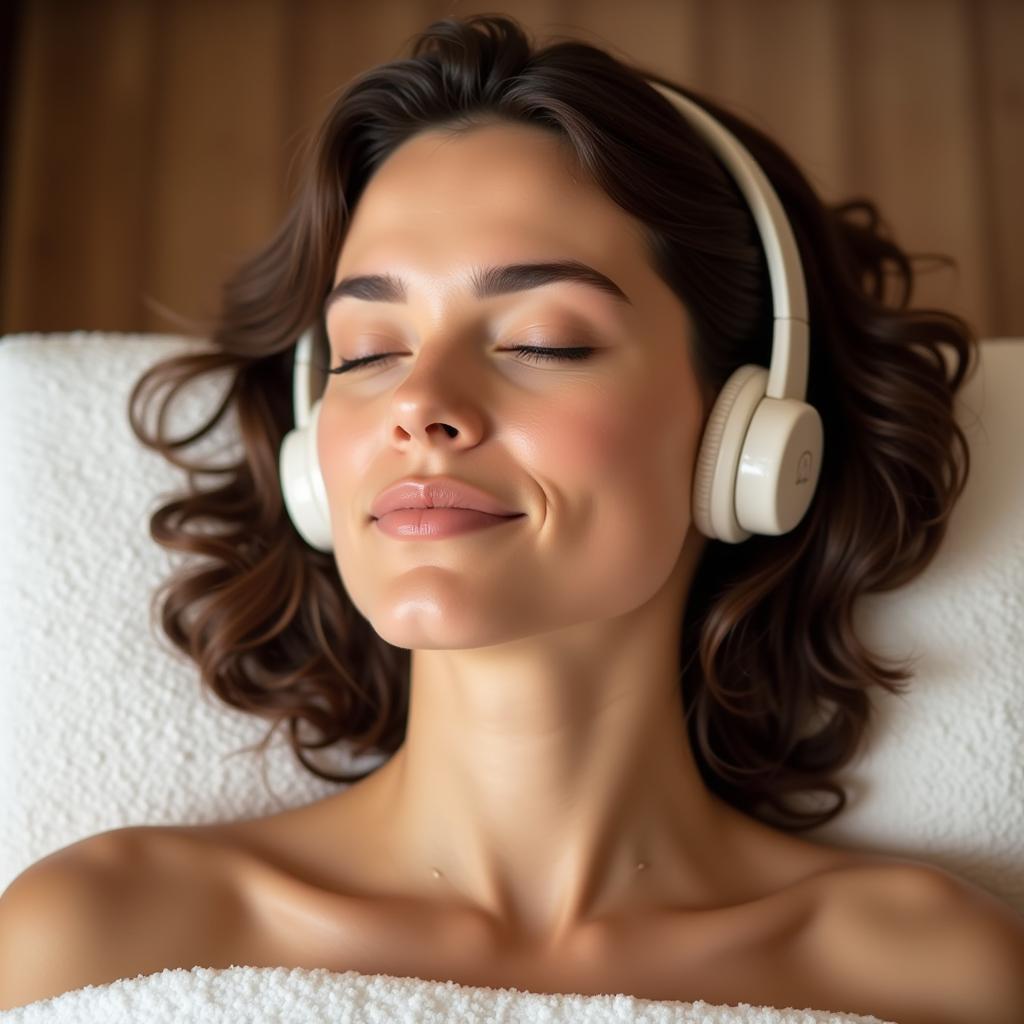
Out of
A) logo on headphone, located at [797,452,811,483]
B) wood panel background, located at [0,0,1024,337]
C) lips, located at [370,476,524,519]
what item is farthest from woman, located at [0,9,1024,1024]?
wood panel background, located at [0,0,1024,337]

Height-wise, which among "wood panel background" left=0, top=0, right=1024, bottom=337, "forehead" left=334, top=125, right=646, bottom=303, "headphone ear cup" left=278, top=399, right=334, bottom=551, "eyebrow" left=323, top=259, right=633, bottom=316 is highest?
"wood panel background" left=0, top=0, right=1024, bottom=337

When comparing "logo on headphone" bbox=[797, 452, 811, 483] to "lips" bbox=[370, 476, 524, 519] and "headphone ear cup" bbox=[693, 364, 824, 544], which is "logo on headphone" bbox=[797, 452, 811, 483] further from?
"lips" bbox=[370, 476, 524, 519]

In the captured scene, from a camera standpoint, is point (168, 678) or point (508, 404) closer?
point (508, 404)

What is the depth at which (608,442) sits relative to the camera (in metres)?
0.98

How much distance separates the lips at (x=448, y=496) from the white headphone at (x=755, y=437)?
7.4 inches

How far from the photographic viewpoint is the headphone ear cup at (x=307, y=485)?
1.14m

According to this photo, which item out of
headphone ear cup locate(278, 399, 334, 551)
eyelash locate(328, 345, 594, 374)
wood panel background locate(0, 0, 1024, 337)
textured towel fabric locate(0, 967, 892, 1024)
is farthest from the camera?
wood panel background locate(0, 0, 1024, 337)

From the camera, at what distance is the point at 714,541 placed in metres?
1.26

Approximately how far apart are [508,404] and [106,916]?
1.77 feet

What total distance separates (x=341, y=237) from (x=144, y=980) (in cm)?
69

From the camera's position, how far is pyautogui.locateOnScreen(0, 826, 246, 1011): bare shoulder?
0.97 m

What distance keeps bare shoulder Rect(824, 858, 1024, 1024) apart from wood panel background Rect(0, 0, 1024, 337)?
3.29 feet

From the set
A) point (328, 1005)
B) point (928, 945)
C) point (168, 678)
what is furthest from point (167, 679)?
point (928, 945)

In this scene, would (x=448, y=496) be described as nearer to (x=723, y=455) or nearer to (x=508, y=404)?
(x=508, y=404)
